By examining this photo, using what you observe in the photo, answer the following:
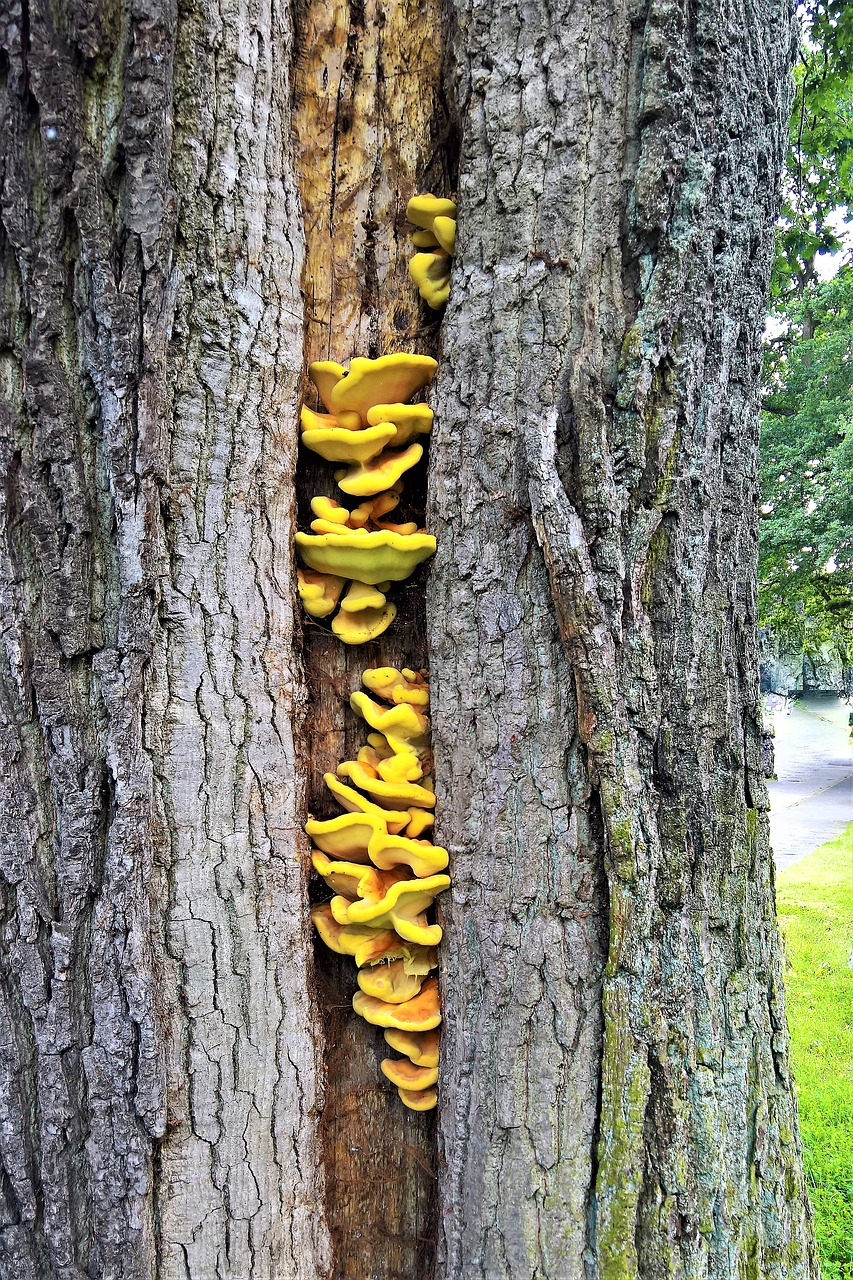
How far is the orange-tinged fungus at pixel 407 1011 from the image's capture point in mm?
1494

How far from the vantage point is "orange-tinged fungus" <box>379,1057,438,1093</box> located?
5.06 ft

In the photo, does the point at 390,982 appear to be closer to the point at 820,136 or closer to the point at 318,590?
the point at 318,590

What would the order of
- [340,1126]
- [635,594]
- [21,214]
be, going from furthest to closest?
[340,1126], [635,594], [21,214]

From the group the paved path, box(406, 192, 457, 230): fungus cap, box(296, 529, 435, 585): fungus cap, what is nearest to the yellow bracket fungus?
box(296, 529, 435, 585): fungus cap

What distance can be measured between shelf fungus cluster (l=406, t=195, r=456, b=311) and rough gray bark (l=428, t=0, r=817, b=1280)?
75mm

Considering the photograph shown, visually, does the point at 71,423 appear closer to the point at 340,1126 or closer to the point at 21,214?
the point at 21,214

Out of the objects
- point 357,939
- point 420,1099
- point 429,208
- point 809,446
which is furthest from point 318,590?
point 809,446

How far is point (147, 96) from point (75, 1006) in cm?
163

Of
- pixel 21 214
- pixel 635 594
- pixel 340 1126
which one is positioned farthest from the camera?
pixel 340 1126

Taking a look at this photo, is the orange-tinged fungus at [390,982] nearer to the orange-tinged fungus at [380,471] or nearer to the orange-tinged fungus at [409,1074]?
the orange-tinged fungus at [409,1074]

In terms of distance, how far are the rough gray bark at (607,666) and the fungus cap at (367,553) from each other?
7 centimetres

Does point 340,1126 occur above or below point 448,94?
below

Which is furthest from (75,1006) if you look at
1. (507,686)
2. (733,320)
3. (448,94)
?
(448,94)

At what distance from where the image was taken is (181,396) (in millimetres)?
1422
